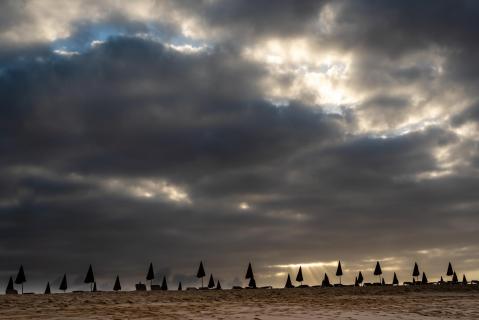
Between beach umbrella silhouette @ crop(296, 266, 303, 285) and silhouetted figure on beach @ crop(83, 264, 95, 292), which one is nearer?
silhouetted figure on beach @ crop(83, 264, 95, 292)

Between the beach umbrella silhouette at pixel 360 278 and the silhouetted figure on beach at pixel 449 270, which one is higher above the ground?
the silhouetted figure on beach at pixel 449 270

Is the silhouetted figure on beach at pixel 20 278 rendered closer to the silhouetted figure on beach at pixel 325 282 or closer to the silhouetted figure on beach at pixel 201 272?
the silhouetted figure on beach at pixel 201 272

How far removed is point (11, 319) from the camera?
62.1 feet

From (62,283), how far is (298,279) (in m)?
42.6

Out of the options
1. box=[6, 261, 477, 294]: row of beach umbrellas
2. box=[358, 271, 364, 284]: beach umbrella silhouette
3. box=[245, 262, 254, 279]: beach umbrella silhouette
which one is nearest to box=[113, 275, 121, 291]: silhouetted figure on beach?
box=[6, 261, 477, 294]: row of beach umbrellas

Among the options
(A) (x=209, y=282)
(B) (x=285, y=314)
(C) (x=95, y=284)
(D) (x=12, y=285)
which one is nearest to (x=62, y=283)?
(C) (x=95, y=284)

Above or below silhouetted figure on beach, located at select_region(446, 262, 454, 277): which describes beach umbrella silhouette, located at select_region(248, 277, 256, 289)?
below

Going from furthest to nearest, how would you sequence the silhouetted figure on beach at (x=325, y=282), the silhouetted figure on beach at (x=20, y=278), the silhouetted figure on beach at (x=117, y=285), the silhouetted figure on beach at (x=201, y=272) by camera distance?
the silhouetted figure on beach at (x=325, y=282) < the silhouetted figure on beach at (x=201, y=272) < the silhouetted figure on beach at (x=117, y=285) < the silhouetted figure on beach at (x=20, y=278)

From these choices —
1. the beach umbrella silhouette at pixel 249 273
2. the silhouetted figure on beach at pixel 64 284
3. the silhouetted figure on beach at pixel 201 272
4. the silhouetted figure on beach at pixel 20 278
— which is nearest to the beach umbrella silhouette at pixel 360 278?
the beach umbrella silhouette at pixel 249 273

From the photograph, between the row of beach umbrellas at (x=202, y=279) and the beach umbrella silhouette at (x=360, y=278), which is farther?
the beach umbrella silhouette at (x=360, y=278)

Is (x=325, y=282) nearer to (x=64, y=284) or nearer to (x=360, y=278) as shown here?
(x=360, y=278)

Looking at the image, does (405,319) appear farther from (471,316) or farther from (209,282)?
(209,282)

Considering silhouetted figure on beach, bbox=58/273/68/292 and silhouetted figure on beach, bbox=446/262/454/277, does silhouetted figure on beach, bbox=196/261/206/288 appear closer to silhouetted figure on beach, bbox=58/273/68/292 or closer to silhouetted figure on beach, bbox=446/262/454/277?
silhouetted figure on beach, bbox=58/273/68/292

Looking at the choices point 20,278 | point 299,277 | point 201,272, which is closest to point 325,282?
point 299,277
